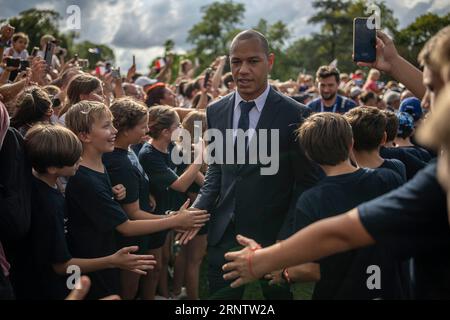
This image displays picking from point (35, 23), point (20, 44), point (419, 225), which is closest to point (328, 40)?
point (35, 23)

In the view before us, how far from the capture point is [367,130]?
3.99 m

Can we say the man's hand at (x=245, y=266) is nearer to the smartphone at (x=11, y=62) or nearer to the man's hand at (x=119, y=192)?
the man's hand at (x=119, y=192)

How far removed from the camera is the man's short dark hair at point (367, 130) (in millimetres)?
3994

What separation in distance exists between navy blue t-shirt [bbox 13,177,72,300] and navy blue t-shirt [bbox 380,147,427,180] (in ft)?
8.42

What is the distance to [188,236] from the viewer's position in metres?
4.16

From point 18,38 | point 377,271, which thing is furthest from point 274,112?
point 18,38

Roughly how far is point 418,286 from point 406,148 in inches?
112

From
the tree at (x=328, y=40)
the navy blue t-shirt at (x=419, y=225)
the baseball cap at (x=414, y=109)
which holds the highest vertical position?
the tree at (x=328, y=40)

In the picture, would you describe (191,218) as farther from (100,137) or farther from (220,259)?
(100,137)

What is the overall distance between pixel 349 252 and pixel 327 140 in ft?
2.09

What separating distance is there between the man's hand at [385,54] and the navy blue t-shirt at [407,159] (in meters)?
1.04

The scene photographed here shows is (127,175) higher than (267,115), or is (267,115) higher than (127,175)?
(267,115)

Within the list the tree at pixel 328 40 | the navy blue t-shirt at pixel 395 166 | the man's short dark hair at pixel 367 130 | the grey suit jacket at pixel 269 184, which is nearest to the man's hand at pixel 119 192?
the grey suit jacket at pixel 269 184
